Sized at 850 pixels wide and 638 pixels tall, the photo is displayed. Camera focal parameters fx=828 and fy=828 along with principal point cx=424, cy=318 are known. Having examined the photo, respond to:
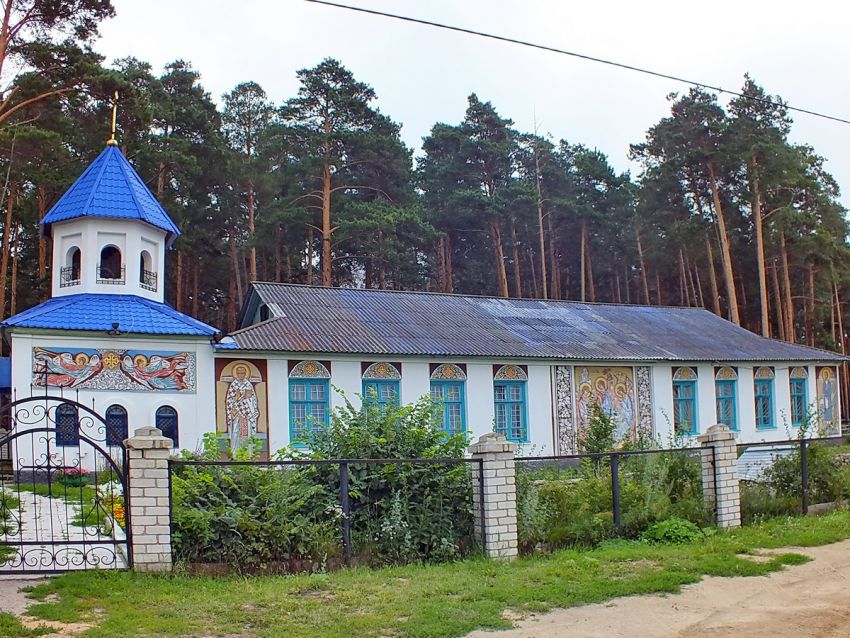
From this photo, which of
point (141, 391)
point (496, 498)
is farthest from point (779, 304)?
point (496, 498)

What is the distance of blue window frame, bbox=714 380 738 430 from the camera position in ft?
85.3

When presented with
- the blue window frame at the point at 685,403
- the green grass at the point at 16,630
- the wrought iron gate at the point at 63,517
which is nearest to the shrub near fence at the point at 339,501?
the wrought iron gate at the point at 63,517

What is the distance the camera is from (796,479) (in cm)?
1288

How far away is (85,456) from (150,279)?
16.4ft

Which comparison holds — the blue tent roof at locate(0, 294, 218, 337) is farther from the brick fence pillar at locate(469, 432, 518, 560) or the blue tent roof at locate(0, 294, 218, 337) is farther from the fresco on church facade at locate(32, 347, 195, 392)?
the brick fence pillar at locate(469, 432, 518, 560)

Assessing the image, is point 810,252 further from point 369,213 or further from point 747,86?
point 369,213

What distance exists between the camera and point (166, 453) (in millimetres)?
8773

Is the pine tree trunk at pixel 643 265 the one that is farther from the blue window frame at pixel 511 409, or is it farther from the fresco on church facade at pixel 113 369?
the fresco on church facade at pixel 113 369

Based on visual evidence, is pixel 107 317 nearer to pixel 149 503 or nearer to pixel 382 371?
pixel 382 371

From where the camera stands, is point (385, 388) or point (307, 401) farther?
point (385, 388)

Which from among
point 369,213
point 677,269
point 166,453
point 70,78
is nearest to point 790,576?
point 166,453

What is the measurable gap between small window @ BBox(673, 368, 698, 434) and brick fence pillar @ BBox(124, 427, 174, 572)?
1927 cm

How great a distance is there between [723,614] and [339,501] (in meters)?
4.34

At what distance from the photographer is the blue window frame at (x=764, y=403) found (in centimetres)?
2697
